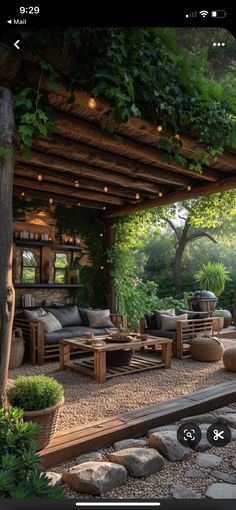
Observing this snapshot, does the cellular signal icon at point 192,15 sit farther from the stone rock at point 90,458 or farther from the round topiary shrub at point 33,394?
the stone rock at point 90,458

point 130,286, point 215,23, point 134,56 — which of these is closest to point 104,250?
point 130,286

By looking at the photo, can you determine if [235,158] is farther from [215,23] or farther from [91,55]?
[215,23]

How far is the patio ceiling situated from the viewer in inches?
137

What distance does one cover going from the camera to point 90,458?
98.0 inches

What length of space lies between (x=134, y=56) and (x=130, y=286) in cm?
619

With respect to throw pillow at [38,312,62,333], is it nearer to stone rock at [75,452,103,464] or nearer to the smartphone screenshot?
the smartphone screenshot

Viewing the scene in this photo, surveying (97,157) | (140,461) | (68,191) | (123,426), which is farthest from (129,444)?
(68,191)

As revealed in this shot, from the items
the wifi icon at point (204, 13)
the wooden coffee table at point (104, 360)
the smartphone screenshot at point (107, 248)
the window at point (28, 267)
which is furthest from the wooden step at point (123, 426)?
the window at point (28, 267)

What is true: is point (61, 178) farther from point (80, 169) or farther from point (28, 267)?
point (28, 267)

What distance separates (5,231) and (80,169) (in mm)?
2766

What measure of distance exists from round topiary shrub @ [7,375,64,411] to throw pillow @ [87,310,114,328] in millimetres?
4113

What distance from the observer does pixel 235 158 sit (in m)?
4.59

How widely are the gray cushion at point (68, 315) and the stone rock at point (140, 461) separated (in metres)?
4.29

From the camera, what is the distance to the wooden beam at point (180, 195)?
17.7 ft
